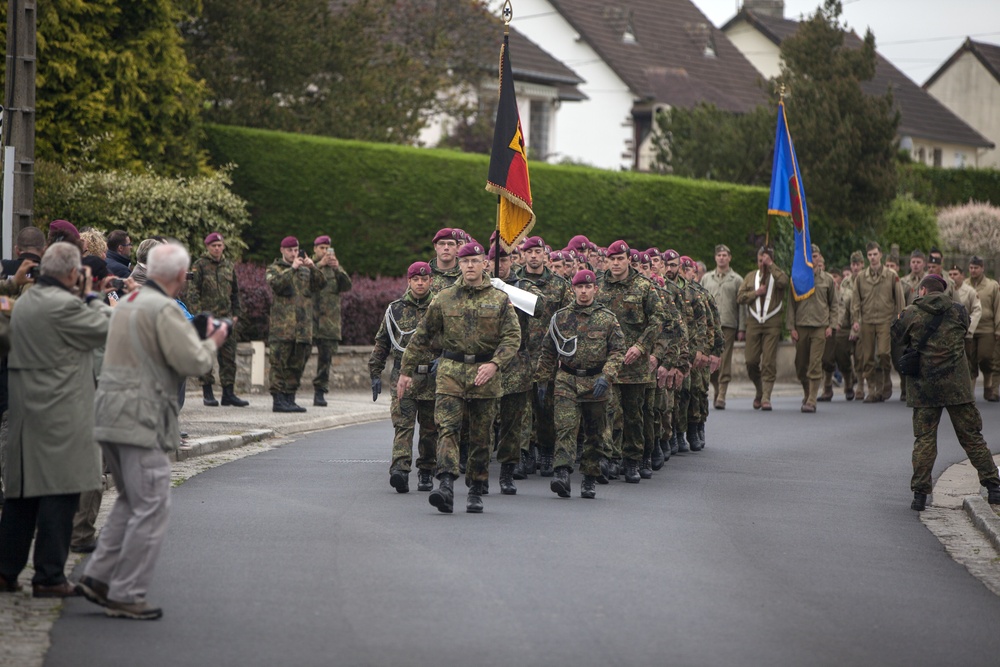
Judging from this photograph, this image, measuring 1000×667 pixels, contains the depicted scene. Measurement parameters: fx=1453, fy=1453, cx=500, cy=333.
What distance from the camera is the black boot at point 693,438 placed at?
1528 centimetres

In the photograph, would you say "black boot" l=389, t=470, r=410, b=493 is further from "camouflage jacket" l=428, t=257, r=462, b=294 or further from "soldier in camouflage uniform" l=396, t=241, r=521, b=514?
"camouflage jacket" l=428, t=257, r=462, b=294

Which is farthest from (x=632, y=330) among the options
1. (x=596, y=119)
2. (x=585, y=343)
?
(x=596, y=119)

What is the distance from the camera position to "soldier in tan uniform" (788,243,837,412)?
800 inches

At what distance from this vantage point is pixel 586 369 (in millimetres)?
11508

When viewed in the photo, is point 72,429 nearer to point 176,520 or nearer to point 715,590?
point 176,520

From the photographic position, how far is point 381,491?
11281 mm

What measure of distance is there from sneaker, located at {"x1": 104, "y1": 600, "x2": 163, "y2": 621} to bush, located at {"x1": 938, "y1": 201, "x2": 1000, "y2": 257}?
30866mm

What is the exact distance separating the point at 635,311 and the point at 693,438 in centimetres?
322

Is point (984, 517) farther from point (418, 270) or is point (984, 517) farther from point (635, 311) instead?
point (418, 270)

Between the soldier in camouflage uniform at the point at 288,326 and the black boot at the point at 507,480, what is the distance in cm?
624

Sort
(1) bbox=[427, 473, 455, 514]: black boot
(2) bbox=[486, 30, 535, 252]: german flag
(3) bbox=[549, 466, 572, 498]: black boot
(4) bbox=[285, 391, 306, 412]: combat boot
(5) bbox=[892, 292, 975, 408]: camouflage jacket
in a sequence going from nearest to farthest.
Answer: (1) bbox=[427, 473, 455, 514]: black boot < (3) bbox=[549, 466, 572, 498]: black boot < (5) bbox=[892, 292, 975, 408]: camouflage jacket < (2) bbox=[486, 30, 535, 252]: german flag < (4) bbox=[285, 391, 306, 412]: combat boot

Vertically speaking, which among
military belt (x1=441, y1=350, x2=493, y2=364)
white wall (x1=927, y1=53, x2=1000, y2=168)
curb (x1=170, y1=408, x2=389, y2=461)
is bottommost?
curb (x1=170, y1=408, x2=389, y2=461)

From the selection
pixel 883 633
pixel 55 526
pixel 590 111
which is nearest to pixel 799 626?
pixel 883 633

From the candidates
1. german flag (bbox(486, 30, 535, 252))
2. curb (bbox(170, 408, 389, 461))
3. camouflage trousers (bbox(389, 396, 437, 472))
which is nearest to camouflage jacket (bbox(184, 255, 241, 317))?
curb (bbox(170, 408, 389, 461))
